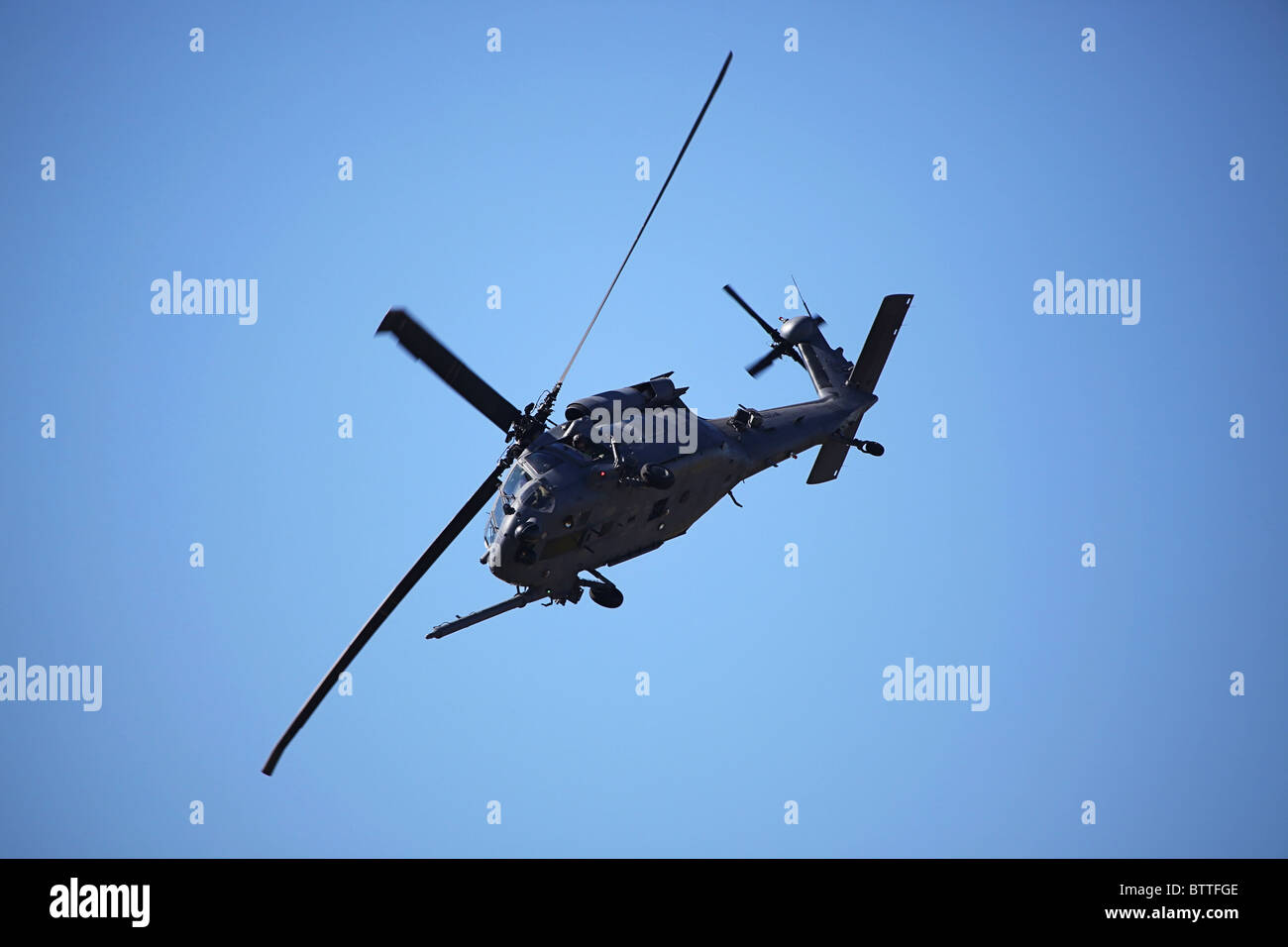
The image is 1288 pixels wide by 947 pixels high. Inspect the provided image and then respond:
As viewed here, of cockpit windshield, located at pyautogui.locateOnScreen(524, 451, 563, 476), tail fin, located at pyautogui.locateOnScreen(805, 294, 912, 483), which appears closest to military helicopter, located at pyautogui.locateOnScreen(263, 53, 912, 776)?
cockpit windshield, located at pyautogui.locateOnScreen(524, 451, 563, 476)

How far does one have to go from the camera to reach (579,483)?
3005cm

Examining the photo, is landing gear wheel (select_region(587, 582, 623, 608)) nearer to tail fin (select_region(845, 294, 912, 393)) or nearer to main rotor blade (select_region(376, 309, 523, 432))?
main rotor blade (select_region(376, 309, 523, 432))

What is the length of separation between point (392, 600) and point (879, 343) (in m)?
16.7

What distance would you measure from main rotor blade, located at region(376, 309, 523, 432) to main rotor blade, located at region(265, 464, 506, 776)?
1205 mm

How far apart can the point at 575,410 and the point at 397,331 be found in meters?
4.44

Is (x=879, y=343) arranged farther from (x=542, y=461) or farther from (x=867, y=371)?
Answer: (x=542, y=461)

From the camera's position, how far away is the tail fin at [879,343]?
128ft

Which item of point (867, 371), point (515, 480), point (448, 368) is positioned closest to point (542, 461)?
point (515, 480)

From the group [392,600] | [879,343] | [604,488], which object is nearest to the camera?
[392,600]

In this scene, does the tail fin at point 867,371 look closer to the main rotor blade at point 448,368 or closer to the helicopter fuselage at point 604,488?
the helicopter fuselage at point 604,488

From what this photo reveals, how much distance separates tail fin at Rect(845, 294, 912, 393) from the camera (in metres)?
38.9
